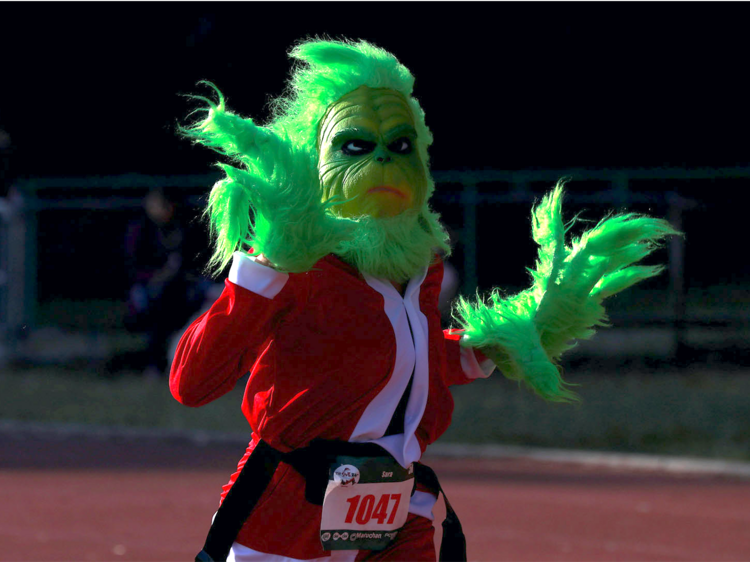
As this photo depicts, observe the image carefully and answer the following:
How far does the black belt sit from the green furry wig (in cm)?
46

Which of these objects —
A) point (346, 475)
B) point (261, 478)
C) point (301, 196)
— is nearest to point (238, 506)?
point (261, 478)

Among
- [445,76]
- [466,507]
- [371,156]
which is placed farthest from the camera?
[445,76]

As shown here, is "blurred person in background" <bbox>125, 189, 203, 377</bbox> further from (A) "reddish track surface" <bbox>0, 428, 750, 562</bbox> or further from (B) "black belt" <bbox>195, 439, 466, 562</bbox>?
(B) "black belt" <bbox>195, 439, 466, 562</bbox>

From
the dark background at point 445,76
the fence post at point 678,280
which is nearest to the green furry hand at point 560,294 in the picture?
the fence post at point 678,280

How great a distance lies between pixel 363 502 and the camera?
9.43 feet

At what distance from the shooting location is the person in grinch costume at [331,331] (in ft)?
8.97

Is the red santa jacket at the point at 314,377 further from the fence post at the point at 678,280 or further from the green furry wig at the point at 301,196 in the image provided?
the fence post at the point at 678,280

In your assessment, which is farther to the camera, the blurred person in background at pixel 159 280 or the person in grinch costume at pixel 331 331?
the blurred person in background at pixel 159 280

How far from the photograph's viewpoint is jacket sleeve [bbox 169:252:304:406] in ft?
8.86

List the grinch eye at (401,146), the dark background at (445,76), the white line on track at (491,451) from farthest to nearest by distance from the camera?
the dark background at (445,76) → the white line on track at (491,451) → the grinch eye at (401,146)

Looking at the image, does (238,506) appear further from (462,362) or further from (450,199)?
(450,199)

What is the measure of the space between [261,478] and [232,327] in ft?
1.40

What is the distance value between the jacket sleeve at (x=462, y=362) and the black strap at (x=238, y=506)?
2.17 ft

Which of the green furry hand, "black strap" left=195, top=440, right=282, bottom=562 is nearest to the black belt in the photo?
"black strap" left=195, top=440, right=282, bottom=562
